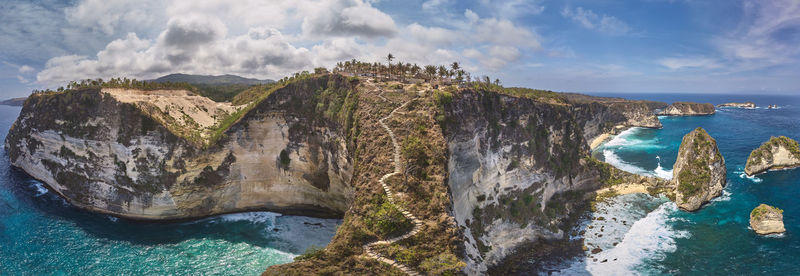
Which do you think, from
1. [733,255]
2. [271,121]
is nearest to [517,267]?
[733,255]

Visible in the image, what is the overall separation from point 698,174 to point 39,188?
113 metres

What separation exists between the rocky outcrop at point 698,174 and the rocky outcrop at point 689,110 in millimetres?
144658

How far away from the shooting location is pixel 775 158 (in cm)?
6538

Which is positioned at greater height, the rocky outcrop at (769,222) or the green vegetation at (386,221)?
the green vegetation at (386,221)

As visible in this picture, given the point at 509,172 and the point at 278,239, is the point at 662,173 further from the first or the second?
the point at 278,239

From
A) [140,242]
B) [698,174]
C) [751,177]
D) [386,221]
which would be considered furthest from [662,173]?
[140,242]

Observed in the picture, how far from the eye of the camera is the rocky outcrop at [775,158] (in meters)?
64.4

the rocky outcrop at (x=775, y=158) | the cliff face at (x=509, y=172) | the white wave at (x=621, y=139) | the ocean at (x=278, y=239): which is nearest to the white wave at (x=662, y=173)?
the ocean at (x=278, y=239)

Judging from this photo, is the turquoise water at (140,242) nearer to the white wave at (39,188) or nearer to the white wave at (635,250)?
the white wave at (39,188)

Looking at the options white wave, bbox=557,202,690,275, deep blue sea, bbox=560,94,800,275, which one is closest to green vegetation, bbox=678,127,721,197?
deep blue sea, bbox=560,94,800,275

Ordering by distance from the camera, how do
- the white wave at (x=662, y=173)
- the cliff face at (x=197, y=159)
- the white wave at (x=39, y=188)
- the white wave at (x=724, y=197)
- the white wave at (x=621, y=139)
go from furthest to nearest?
the white wave at (x=621, y=139) → the white wave at (x=662, y=173) → the white wave at (x=39, y=188) → the white wave at (x=724, y=197) → the cliff face at (x=197, y=159)

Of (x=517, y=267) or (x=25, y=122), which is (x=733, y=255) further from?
(x=25, y=122)

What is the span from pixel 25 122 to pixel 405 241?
80.9 meters

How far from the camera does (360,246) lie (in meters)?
24.8
